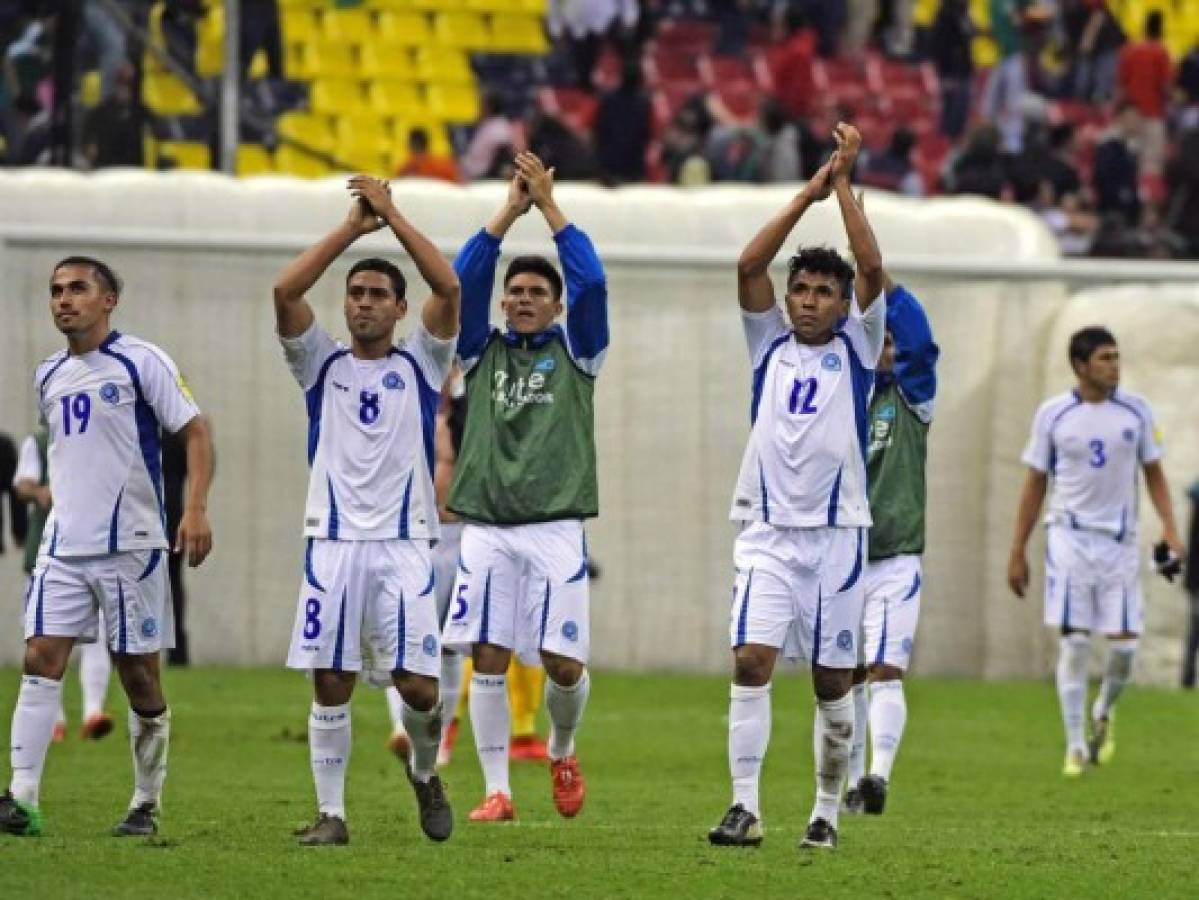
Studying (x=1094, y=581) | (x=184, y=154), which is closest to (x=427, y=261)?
(x=1094, y=581)

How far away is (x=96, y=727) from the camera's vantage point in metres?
18.5

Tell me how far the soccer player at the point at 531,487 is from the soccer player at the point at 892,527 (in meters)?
1.74

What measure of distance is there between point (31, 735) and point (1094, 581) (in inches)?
291

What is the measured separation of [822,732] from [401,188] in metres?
12.8

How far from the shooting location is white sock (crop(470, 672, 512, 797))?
13.3m

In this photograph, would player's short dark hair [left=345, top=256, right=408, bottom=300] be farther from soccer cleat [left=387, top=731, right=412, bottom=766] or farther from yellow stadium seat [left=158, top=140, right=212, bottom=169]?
yellow stadium seat [left=158, top=140, right=212, bottom=169]

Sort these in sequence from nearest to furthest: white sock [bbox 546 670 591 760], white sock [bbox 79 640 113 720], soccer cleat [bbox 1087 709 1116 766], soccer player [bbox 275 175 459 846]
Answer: soccer player [bbox 275 175 459 846] < white sock [bbox 546 670 591 760] < soccer cleat [bbox 1087 709 1116 766] < white sock [bbox 79 640 113 720]

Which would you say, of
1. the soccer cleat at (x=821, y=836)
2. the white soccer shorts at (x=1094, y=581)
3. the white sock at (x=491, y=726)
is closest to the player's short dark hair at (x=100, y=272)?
the white sock at (x=491, y=726)

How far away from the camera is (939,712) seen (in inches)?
856

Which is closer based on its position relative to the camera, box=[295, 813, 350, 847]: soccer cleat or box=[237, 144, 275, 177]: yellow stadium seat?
box=[295, 813, 350, 847]: soccer cleat

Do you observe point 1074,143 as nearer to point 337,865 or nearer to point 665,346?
point 665,346

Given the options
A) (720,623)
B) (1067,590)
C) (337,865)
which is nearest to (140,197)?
(720,623)

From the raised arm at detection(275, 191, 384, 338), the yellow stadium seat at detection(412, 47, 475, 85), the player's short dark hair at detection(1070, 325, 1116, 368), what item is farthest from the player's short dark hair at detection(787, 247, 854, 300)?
the yellow stadium seat at detection(412, 47, 475, 85)

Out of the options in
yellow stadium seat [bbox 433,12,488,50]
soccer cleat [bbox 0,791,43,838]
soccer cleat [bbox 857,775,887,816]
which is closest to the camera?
soccer cleat [bbox 0,791,43,838]
